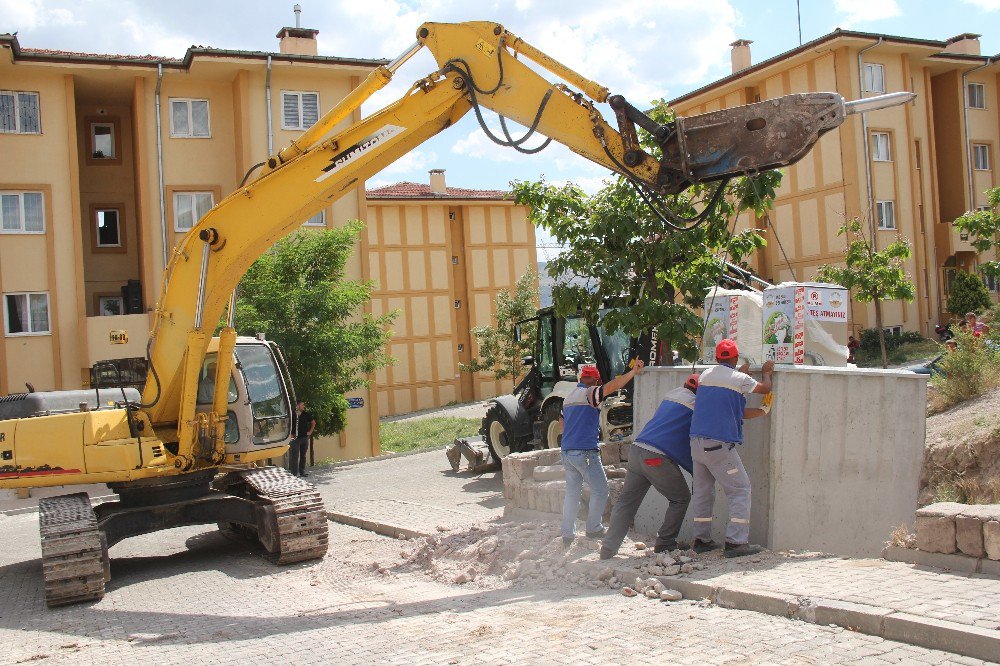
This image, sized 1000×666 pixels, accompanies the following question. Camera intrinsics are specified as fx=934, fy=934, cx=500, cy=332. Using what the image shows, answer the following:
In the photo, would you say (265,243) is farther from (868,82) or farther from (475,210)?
(475,210)

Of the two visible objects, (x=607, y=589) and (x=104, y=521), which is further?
(x=104, y=521)

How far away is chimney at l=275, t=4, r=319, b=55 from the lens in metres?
28.7

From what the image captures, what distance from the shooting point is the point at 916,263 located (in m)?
31.5

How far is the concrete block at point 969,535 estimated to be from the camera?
6145 millimetres

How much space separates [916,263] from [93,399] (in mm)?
26948

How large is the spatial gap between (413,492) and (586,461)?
708 cm

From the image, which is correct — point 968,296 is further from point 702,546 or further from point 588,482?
point 702,546

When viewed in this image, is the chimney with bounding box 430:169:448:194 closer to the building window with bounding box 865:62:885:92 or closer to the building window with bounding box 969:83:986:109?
the building window with bounding box 865:62:885:92

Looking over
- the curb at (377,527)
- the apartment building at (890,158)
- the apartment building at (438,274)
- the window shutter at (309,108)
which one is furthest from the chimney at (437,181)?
the curb at (377,527)

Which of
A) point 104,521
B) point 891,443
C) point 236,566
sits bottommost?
point 236,566

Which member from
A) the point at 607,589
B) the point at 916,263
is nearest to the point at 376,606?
the point at 607,589

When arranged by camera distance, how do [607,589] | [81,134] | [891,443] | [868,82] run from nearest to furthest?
[607,589] → [891,443] → [81,134] → [868,82]

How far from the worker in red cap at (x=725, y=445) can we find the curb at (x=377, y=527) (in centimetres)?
371

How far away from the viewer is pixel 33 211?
24469 millimetres
